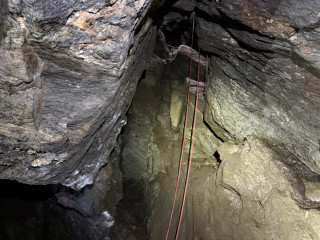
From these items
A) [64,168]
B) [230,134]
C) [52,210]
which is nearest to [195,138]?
[230,134]

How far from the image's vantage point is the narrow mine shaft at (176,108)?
7.31ft

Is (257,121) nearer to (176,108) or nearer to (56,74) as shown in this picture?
(176,108)

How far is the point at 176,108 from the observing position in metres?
5.21

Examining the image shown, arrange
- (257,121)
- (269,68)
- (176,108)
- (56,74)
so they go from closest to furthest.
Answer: (56,74) → (269,68) → (257,121) → (176,108)

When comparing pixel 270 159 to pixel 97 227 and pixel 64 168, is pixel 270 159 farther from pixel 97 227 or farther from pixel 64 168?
pixel 97 227

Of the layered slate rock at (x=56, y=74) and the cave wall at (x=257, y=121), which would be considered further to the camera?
the cave wall at (x=257, y=121)

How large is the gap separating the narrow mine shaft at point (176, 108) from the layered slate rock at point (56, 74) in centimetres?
1

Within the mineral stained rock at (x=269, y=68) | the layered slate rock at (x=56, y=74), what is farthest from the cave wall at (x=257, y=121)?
the layered slate rock at (x=56, y=74)

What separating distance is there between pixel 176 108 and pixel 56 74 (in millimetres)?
3098

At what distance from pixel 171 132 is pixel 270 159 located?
8.14 feet

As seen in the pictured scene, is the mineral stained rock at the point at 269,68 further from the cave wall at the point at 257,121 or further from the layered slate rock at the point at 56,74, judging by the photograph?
the layered slate rock at the point at 56,74

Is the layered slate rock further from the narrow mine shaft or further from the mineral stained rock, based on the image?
the mineral stained rock

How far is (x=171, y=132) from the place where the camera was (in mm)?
5473

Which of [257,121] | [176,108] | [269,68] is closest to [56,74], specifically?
[269,68]
